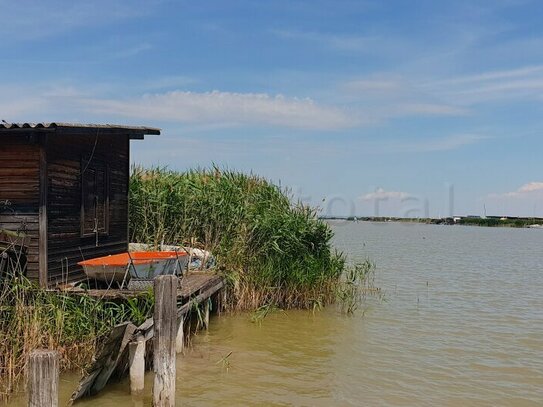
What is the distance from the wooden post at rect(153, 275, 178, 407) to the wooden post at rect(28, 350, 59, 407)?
254cm

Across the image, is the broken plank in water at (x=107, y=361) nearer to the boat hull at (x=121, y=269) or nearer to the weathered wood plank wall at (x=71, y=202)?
the boat hull at (x=121, y=269)

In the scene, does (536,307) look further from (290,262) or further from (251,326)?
(251,326)

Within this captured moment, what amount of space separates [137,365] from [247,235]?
6.56 metres

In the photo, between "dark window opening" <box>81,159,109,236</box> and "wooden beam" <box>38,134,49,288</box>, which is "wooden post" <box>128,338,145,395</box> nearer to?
"wooden beam" <box>38,134,49,288</box>

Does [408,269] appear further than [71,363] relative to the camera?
Yes

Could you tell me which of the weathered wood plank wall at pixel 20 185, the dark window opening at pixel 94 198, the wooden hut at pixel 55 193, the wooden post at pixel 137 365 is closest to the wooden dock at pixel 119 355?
the wooden post at pixel 137 365

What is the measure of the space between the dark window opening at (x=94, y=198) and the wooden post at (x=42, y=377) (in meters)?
6.84

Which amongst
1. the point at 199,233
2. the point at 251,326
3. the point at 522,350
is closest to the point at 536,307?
the point at 522,350

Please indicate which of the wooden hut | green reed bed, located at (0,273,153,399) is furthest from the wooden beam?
green reed bed, located at (0,273,153,399)

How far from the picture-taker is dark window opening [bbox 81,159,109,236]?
35.9 feet

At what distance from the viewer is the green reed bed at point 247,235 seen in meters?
13.6

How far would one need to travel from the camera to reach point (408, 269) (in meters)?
25.1

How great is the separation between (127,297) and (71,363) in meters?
1.27

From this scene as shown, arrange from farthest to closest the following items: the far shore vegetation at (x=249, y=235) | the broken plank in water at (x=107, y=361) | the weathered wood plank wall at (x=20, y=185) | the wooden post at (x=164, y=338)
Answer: the far shore vegetation at (x=249, y=235) < the weathered wood plank wall at (x=20, y=185) < the broken plank in water at (x=107, y=361) < the wooden post at (x=164, y=338)
